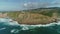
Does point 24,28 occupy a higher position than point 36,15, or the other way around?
point 36,15

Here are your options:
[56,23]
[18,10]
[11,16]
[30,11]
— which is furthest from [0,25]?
[56,23]

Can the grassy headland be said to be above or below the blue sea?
above

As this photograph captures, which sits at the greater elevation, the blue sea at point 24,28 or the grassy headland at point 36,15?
the grassy headland at point 36,15

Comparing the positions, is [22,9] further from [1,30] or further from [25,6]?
[1,30]

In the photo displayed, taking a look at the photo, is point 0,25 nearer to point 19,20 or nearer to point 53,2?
point 19,20

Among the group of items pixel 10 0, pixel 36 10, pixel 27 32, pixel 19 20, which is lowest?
pixel 27 32

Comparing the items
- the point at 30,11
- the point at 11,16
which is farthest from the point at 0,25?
the point at 30,11

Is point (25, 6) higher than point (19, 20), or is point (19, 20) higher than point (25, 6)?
point (25, 6)
